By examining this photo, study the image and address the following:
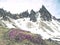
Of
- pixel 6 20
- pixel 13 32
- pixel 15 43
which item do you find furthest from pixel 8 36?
pixel 6 20

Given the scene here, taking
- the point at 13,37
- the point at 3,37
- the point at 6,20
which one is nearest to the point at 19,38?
the point at 13,37

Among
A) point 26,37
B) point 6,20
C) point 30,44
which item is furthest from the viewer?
point 6,20

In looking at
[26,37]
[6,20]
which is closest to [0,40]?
[26,37]

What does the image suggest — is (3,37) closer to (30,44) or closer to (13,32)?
(13,32)

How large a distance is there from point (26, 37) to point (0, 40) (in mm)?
8657

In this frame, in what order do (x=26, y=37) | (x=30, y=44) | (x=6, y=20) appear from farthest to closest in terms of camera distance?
(x=6, y=20) → (x=26, y=37) → (x=30, y=44)

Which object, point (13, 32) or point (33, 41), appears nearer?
point (33, 41)

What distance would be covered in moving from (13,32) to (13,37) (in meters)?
3.60

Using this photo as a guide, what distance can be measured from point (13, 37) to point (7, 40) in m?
2.62

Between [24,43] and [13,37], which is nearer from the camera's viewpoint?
[24,43]

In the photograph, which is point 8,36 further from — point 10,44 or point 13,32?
point 10,44

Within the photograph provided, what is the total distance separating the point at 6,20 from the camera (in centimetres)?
19750

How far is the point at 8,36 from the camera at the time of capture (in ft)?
284

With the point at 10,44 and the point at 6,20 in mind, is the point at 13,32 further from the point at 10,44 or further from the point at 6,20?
the point at 6,20
